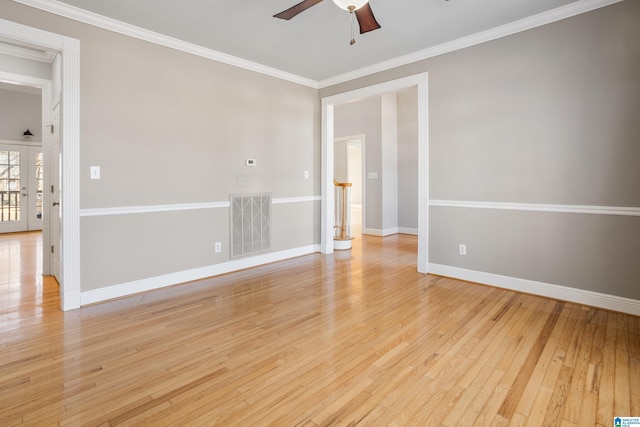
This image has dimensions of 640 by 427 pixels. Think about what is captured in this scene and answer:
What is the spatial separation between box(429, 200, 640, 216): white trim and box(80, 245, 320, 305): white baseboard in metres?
2.35

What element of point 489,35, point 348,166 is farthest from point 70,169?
point 348,166

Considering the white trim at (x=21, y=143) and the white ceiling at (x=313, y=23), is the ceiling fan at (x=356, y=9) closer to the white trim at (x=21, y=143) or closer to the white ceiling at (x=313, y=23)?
the white ceiling at (x=313, y=23)

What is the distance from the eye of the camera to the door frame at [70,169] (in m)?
3.06

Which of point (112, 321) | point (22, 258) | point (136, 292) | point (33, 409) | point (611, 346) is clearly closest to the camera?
point (33, 409)

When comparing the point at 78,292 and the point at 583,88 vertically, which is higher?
the point at 583,88

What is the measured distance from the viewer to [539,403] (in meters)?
1.78

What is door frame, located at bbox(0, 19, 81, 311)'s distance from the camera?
306cm

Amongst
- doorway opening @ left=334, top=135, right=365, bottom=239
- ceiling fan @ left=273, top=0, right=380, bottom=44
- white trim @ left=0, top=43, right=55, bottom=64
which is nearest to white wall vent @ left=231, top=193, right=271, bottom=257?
doorway opening @ left=334, top=135, right=365, bottom=239

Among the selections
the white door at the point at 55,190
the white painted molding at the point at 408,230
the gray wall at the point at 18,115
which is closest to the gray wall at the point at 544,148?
the white painted molding at the point at 408,230

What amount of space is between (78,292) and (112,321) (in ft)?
2.05

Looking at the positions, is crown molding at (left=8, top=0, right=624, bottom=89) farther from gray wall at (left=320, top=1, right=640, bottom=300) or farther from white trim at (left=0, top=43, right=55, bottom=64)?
white trim at (left=0, top=43, right=55, bottom=64)

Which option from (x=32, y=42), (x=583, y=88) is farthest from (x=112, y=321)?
(x=583, y=88)

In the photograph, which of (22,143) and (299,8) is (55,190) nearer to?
(299,8)

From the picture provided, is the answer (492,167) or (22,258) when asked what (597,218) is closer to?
(492,167)
